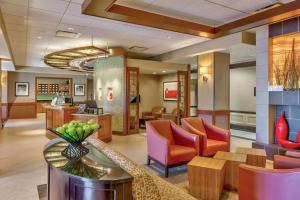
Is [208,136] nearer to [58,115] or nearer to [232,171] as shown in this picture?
[232,171]

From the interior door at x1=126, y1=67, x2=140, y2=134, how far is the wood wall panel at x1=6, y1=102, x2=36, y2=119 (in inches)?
317

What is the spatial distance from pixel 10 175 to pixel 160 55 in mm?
6649

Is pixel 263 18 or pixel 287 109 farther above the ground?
pixel 263 18

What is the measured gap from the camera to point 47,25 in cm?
511

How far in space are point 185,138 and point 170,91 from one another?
6.59 meters

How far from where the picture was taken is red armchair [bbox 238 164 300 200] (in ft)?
6.50

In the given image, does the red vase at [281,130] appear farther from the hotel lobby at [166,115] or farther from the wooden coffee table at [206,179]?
the wooden coffee table at [206,179]

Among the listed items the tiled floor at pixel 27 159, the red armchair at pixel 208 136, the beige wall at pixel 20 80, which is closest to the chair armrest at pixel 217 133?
the red armchair at pixel 208 136

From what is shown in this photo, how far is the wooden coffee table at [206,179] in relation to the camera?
A: 2822mm

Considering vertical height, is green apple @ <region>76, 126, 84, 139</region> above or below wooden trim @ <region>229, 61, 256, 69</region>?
below

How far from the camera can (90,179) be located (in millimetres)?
1328

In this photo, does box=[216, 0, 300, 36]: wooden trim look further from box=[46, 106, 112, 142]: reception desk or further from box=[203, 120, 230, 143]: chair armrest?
box=[46, 106, 112, 142]: reception desk

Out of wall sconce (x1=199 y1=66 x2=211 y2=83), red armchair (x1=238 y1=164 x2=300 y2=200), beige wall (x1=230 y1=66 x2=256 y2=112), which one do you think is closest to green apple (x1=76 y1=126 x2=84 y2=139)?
red armchair (x1=238 y1=164 x2=300 y2=200)

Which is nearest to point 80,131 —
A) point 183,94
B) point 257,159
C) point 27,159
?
point 257,159
